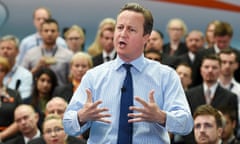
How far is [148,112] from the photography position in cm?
378

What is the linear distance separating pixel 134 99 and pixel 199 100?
3506 mm

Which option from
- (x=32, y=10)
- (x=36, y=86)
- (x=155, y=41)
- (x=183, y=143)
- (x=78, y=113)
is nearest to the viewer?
(x=78, y=113)

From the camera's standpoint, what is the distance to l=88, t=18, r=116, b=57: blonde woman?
8.48 meters

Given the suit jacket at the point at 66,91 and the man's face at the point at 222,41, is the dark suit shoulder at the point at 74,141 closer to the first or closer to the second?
the suit jacket at the point at 66,91

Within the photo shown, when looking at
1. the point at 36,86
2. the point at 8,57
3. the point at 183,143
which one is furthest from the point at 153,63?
the point at 8,57

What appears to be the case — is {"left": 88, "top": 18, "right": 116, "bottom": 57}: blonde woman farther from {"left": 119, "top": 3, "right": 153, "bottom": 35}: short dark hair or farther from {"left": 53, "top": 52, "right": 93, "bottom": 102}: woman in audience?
{"left": 119, "top": 3, "right": 153, "bottom": 35}: short dark hair

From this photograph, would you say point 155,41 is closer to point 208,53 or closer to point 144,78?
point 208,53

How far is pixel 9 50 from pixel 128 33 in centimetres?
484

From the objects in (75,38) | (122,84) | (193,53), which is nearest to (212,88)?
(193,53)

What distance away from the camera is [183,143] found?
23.9 feet

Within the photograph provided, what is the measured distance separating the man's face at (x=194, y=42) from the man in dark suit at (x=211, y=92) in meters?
1.09

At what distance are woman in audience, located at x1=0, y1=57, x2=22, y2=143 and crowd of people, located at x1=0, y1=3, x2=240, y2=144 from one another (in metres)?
0.01

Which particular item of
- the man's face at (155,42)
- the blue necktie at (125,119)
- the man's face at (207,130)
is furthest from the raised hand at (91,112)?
the man's face at (155,42)

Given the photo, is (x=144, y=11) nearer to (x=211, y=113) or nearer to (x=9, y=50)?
(x=211, y=113)
